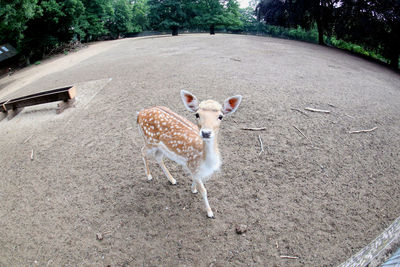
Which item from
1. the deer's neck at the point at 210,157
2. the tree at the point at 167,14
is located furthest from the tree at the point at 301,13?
the deer's neck at the point at 210,157

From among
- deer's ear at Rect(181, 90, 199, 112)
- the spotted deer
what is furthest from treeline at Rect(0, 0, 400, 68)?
deer's ear at Rect(181, 90, 199, 112)

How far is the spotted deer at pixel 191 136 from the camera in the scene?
2496mm

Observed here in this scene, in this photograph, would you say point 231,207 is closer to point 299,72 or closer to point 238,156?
point 238,156

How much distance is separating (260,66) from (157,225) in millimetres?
8151

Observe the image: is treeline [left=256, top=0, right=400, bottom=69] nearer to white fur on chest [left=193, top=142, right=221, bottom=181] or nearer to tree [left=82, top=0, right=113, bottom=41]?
white fur on chest [left=193, top=142, right=221, bottom=181]

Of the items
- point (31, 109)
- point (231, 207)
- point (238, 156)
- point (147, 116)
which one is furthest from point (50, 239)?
point (31, 109)

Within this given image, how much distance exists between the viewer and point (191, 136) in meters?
3.13

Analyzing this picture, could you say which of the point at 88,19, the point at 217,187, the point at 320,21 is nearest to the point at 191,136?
the point at 217,187

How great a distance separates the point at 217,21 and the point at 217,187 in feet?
99.2

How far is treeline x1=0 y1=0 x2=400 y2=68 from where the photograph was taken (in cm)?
1333

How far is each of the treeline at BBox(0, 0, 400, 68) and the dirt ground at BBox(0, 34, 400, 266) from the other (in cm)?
965

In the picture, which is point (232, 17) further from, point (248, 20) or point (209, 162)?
point (209, 162)

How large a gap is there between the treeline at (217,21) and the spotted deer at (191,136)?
14460 millimetres

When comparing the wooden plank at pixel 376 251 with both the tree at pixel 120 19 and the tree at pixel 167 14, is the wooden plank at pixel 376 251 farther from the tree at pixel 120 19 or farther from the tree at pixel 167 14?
the tree at pixel 120 19
